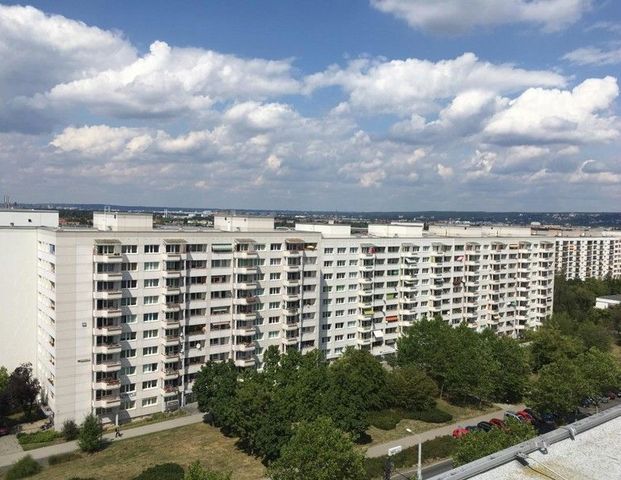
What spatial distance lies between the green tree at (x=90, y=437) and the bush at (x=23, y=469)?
15.8ft

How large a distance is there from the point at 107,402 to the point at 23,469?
12577 millimetres

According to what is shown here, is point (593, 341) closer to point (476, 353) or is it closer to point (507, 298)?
point (507, 298)

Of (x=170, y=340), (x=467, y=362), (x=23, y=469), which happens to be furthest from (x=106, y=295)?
(x=467, y=362)

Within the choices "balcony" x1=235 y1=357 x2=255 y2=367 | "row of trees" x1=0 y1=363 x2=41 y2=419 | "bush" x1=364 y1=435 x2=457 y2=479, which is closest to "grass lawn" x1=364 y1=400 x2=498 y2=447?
"bush" x1=364 y1=435 x2=457 y2=479

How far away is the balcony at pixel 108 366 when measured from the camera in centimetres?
6266

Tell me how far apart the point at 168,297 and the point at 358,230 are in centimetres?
5826

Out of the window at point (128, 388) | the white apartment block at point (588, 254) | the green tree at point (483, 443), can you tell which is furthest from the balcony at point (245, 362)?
the white apartment block at point (588, 254)

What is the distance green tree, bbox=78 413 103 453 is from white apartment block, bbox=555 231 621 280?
14453cm

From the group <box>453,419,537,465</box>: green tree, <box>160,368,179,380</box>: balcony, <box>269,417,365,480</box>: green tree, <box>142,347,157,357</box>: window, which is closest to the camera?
<box>453,419,537,465</box>: green tree

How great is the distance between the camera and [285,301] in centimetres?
7906

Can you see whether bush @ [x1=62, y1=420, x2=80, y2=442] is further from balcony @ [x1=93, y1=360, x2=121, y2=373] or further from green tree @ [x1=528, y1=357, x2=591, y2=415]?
green tree @ [x1=528, y1=357, x2=591, y2=415]

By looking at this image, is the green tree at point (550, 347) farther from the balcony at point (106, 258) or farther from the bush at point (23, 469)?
the bush at point (23, 469)

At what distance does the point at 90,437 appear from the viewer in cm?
5628

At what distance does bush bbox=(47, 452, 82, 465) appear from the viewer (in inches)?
2122
